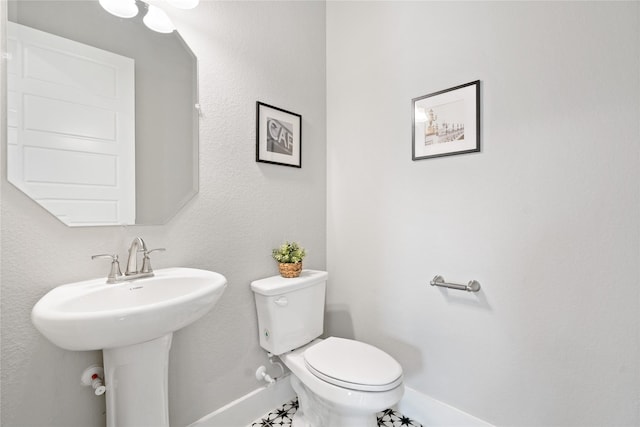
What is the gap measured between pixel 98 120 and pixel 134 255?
0.53 meters

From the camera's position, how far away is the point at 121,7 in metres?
1.12

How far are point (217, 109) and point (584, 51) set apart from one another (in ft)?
5.07

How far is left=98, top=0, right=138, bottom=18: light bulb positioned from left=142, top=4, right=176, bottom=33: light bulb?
0.05 meters

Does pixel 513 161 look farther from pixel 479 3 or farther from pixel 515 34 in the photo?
pixel 479 3

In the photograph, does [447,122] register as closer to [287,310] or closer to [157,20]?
[287,310]

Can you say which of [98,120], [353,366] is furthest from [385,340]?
[98,120]

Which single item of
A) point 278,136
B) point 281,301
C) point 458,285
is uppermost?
point 278,136

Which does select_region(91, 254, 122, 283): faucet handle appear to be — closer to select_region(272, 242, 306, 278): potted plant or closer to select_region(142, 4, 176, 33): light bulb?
select_region(272, 242, 306, 278): potted plant

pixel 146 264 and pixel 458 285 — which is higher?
pixel 146 264

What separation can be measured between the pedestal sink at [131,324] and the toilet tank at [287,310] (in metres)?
0.40

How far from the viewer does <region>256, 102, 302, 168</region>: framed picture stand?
155 centimetres

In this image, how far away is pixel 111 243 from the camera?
3.58 feet

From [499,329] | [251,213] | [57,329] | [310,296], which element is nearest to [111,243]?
[57,329]

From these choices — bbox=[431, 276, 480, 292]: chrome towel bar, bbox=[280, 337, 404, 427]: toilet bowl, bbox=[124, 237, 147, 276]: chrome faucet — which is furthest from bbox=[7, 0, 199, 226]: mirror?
bbox=[431, 276, 480, 292]: chrome towel bar
